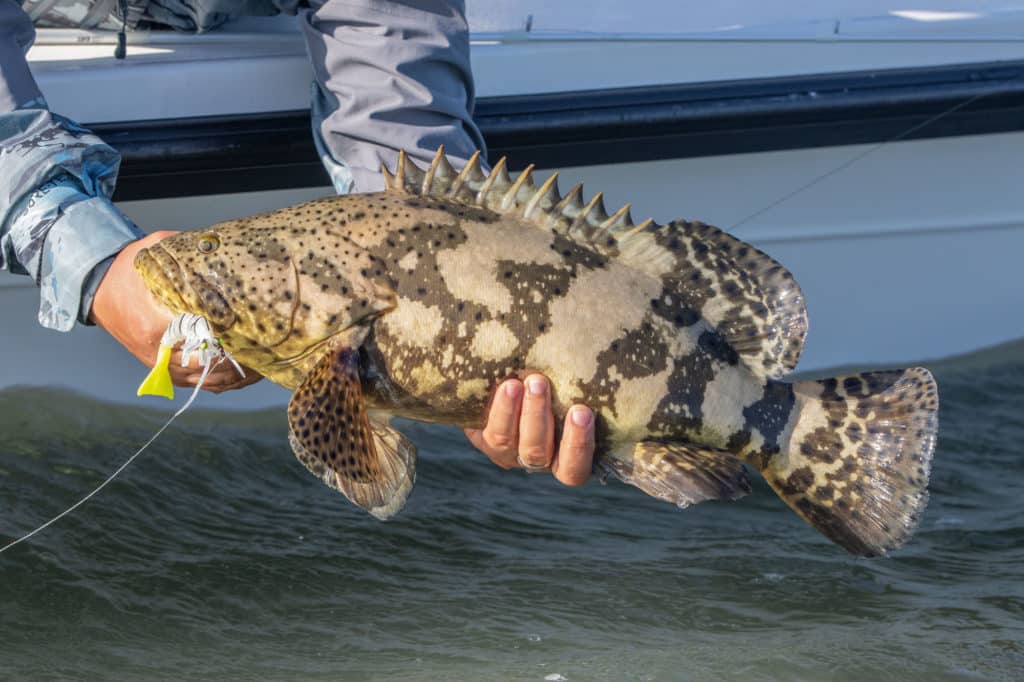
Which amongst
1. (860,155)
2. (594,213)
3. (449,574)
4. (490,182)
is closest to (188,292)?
(490,182)

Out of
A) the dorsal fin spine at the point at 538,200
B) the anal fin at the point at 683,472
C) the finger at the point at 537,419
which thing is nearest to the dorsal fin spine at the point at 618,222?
the dorsal fin spine at the point at 538,200

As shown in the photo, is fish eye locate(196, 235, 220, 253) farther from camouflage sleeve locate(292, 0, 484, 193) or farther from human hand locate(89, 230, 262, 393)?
camouflage sleeve locate(292, 0, 484, 193)

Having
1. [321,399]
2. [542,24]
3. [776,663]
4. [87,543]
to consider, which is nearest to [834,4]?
[542,24]

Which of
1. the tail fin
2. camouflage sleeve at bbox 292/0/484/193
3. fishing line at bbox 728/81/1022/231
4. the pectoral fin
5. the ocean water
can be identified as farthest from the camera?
fishing line at bbox 728/81/1022/231

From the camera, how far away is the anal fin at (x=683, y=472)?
2736 mm

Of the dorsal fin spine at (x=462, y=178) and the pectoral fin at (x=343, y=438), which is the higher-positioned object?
the dorsal fin spine at (x=462, y=178)

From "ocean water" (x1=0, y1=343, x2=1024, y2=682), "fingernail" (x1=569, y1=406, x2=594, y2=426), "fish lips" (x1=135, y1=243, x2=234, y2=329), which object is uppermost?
"fish lips" (x1=135, y1=243, x2=234, y2=329)

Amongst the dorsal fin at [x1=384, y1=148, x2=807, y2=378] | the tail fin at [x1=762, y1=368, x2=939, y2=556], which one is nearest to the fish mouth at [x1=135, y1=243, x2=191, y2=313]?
the dorsal fin at [x1=384, y1=148, x2=807, y2=378]

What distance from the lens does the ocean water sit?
331 centimetres

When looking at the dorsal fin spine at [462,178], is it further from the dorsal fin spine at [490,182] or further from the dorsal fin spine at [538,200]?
the dorsal fin spine at [538,200]

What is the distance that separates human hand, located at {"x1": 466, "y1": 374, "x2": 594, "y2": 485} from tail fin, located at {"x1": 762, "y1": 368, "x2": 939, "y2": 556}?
460 millimetres

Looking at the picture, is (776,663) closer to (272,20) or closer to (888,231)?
(888,231)

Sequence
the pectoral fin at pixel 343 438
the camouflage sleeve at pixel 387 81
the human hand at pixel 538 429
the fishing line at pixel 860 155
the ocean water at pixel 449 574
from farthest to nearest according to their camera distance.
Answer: the fishing line at pixel 860 155 → the camouflage sleeve at pixel 387 81 → the ocean water at pixel 449 574 → the human hand at pixel 538 429 → the pectoral fin at pixel 343 438

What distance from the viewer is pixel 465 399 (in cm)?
275
